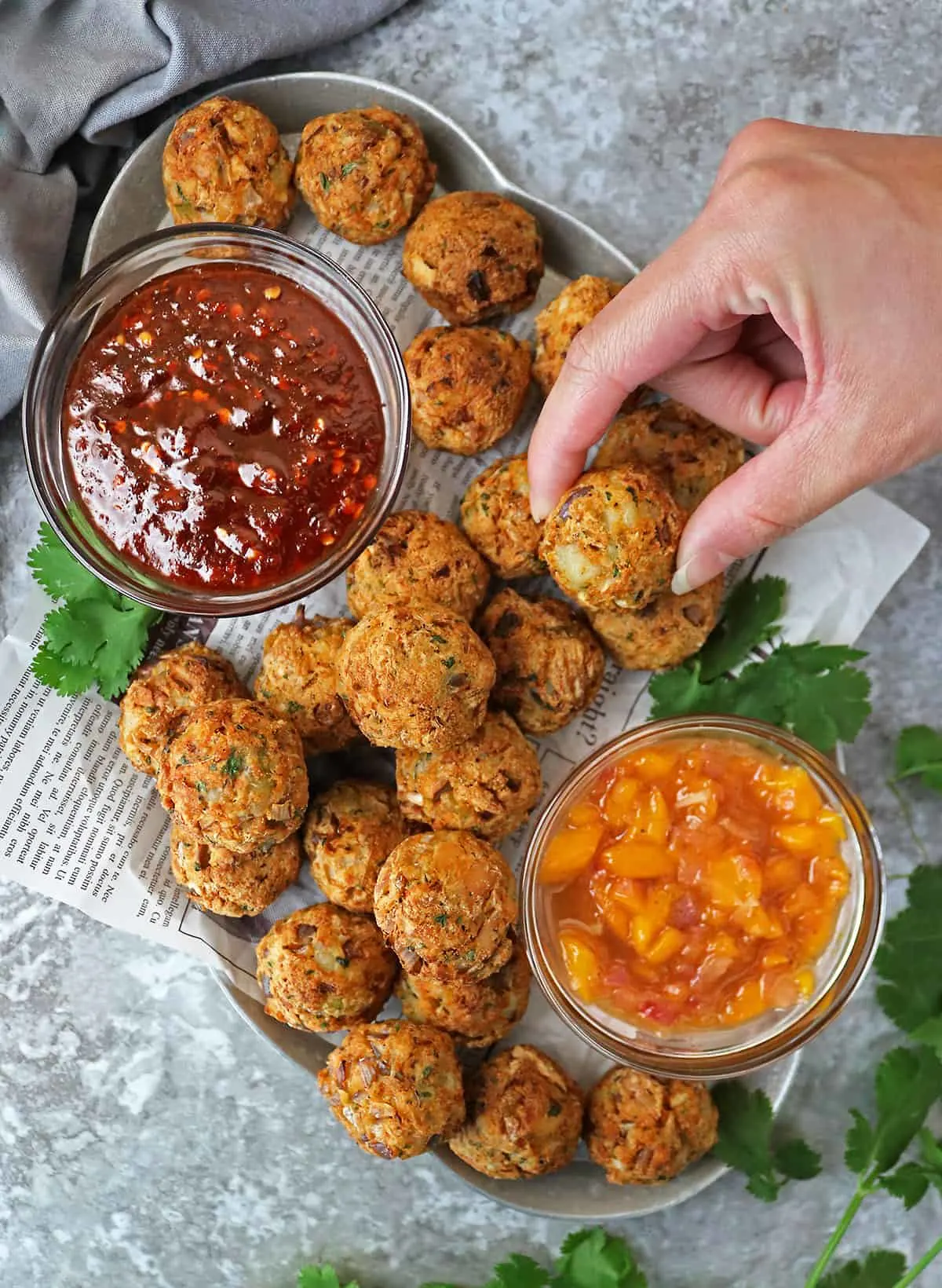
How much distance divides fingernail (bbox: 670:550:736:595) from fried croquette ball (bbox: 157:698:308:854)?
0.89 m

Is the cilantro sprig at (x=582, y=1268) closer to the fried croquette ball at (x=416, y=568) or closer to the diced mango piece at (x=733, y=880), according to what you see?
the diced mango piece at (x=733, y=880)

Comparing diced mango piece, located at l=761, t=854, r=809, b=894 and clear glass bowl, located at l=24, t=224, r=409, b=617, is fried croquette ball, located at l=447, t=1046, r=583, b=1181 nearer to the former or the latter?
diced mango piece, located at l=761, t=854, r=809, b=894

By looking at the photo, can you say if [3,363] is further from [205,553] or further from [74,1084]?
[74,1084]

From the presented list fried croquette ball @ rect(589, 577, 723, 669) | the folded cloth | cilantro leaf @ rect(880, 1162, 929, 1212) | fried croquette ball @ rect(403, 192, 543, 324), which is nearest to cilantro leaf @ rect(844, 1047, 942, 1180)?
cilantro leaf @ rect(880, 1162, 929, 1212)

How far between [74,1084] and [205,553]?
1538mm

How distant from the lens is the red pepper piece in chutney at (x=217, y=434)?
7.63 ft

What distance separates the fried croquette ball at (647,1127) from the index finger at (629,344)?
4.35 ft

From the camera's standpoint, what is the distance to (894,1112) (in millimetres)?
2812

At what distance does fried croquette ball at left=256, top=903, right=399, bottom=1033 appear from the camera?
2480 mm

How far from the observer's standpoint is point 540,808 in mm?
2723

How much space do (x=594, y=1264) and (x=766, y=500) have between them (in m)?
1.89

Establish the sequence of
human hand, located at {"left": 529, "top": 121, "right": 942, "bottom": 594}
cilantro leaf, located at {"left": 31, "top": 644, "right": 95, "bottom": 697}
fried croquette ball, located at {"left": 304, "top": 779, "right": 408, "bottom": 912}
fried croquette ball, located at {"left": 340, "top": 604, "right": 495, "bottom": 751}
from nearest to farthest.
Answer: human hand, located at {"left": 529, "top": 121, "right": 942, "bottom": 594}
fried croquette ball, located at {"left": 340, "top": 604, "right": 495, "bottom": 751}
fried croquette ball, located at {"left": 304, "top": 779, "right": 408, "bottom": 912}
cilantro leaf, located at {"left": 31, "top": 644, "right": 95, "bottom": 697}

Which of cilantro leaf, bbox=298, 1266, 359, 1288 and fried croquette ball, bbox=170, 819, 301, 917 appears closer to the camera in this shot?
fried croquette ball, bbox=170, 819, 301, 917

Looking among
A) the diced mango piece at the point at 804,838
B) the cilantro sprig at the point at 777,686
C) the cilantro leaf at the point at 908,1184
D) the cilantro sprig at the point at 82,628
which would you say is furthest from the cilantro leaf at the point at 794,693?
the cilantro sprig at the point at 82,628
